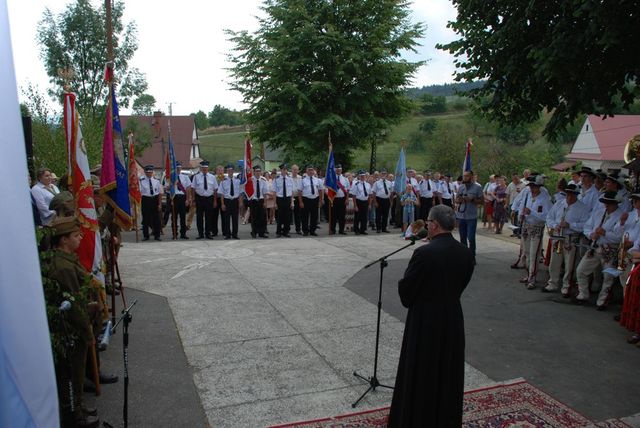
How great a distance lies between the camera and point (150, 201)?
13.6 metres

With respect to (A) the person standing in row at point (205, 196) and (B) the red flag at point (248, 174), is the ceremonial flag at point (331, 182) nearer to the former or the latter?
(B) the red flag at point (248, 174)

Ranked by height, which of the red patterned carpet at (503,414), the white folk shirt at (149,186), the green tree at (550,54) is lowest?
the red patterned carpet at (503,414)

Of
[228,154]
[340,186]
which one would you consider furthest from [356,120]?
[228,154]

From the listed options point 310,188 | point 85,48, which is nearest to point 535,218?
point 310,188

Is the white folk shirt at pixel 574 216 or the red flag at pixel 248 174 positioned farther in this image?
the red flag at pixel 248 174

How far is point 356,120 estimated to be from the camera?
2339cm

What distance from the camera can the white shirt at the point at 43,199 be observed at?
309 inches

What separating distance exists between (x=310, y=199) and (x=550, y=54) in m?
8.77

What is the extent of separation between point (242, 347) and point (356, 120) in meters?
18.7

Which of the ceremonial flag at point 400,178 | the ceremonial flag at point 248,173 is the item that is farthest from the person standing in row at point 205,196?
the ceremonial flag at point 400,178

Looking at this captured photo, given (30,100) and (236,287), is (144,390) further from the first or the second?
(30,100)

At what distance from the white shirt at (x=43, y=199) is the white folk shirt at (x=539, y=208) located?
8.74 m

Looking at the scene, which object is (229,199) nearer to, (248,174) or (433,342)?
(248,174)

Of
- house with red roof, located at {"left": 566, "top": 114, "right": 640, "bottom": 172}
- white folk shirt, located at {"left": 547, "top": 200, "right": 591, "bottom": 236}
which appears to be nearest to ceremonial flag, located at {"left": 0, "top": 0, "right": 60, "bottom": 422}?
white folk shirt, located at {"left": 547, "top": 200, "right": 591, "bottom": 236}
